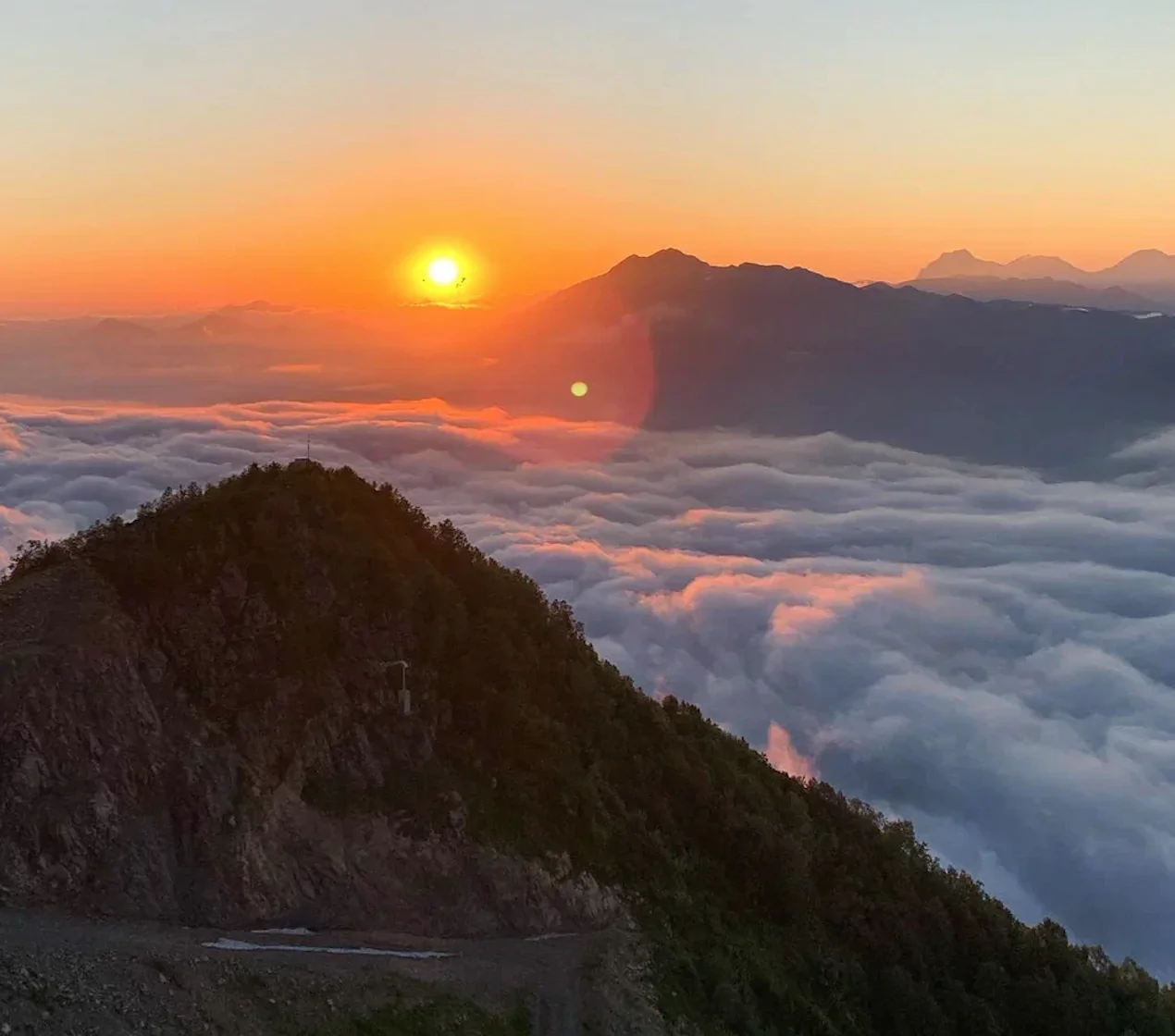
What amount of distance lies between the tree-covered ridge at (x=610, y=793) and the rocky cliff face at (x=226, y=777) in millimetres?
489

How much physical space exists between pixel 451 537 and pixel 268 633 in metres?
14.3

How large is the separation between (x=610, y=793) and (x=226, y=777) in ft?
63.1

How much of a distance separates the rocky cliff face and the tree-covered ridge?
0.49m

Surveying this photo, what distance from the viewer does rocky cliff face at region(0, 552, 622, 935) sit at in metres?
34.4

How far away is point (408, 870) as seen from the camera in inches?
1554

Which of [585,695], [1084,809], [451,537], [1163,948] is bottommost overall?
[1163,948]

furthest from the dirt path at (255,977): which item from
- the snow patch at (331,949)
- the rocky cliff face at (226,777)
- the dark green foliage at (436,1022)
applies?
the rocky cliff face at (226,777)

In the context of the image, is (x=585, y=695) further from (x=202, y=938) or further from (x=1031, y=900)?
(x=1031, y=900)

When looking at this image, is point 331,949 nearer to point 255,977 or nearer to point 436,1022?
point 255,977

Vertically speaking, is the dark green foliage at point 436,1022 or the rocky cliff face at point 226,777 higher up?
the rocky cliff face at point 226,777

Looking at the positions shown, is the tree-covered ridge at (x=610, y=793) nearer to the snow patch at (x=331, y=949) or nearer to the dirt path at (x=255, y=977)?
the dirt path at (x=255, y=977)

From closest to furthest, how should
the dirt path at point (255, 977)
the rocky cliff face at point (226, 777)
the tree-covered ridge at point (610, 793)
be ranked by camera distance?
the dirt path at point (255, 977)
the rocky cliff face at point (226, 777)
the tree-covered ridge at point (610, 793)

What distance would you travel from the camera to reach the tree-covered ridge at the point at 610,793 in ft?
138

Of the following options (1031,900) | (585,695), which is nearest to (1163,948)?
(1031,900)
